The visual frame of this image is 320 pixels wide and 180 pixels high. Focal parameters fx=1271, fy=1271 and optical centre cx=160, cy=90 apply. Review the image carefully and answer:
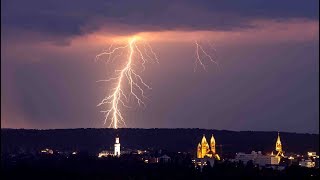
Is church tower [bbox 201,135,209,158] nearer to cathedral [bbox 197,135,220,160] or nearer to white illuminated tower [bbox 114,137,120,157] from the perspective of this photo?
cathedral [bbox 197,135,220,160]

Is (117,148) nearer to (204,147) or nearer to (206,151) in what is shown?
(204,147)

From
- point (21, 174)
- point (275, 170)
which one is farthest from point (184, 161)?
point (21, 174)

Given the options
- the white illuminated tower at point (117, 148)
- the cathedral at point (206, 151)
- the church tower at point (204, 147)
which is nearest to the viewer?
the cathedral at point (206, 151)

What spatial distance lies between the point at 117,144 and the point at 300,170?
161 ft

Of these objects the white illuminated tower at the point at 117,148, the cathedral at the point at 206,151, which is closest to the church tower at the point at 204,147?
the cathedral at the point at 206,151

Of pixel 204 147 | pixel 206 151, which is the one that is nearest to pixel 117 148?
pixel 204 147

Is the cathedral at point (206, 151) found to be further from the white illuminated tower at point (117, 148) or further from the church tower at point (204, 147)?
the white illuminated tower at point (117, 148)

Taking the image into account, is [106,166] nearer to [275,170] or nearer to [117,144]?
[275,170]

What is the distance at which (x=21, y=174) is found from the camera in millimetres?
78125

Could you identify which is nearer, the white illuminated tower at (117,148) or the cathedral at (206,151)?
the cathedral at (206,151)

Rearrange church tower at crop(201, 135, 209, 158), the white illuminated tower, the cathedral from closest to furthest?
the cathedral, church tower at crop(201, 135, 209, 158), the white illuminated tower

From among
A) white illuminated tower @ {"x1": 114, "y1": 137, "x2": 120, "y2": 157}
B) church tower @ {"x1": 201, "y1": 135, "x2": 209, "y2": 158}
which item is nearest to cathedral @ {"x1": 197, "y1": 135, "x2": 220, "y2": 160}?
church tower @ {"x1": 201, "y1": 135, "x2": 209, "y2": 158}

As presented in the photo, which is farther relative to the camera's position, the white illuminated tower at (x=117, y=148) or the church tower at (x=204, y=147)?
the white illuminated tower at (x=117, y=148)

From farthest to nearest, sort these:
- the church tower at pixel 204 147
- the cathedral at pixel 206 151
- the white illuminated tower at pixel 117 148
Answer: the white illuminated tower at pixel 117 148 < the church tower at pixel 204 147 < the cathedral at pixel 206 151
